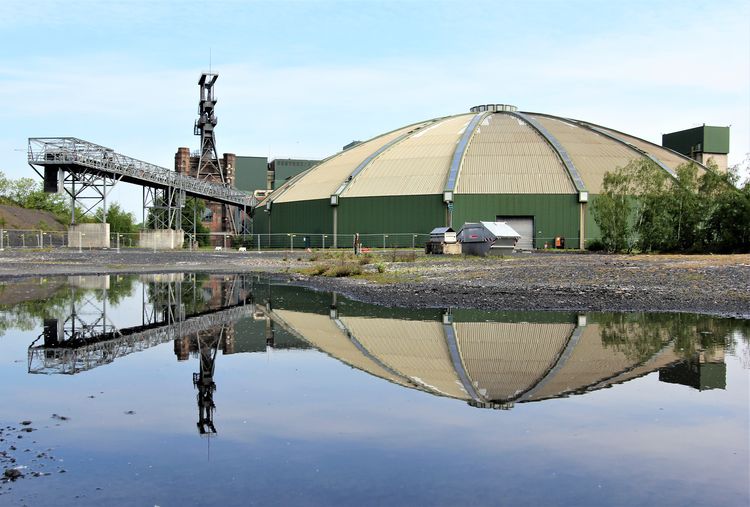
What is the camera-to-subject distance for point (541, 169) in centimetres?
5744

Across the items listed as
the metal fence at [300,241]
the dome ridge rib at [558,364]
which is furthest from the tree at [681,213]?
the dome ridge rib at [558,364]

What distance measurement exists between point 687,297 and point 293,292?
37.8 ft

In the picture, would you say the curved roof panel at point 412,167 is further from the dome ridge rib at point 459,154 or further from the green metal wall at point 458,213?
the green metal wall at point 458,213

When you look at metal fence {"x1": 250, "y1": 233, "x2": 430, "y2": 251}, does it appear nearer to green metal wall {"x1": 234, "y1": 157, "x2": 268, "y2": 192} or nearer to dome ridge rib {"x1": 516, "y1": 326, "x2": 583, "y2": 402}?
dome ridge rib {"x1": 516, "y1": 326, "x2": 583, "y2": 402}

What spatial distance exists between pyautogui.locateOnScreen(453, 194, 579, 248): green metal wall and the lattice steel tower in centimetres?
4892

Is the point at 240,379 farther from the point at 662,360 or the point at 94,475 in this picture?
the point at 662,360

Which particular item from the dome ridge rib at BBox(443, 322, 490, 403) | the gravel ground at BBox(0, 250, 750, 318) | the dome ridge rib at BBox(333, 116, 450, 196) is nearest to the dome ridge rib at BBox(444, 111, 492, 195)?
the dome ridge rib at BBox(333, 116, 450, 196)

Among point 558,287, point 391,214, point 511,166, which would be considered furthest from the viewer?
point 511,166

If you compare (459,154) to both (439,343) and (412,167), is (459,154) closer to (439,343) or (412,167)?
(412,167)

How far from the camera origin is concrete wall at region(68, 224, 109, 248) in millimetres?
58562

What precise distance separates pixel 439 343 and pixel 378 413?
4.50 m

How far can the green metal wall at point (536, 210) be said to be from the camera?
55.1 metres

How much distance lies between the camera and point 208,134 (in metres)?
95.4

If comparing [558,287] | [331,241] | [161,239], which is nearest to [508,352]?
[558,287]
